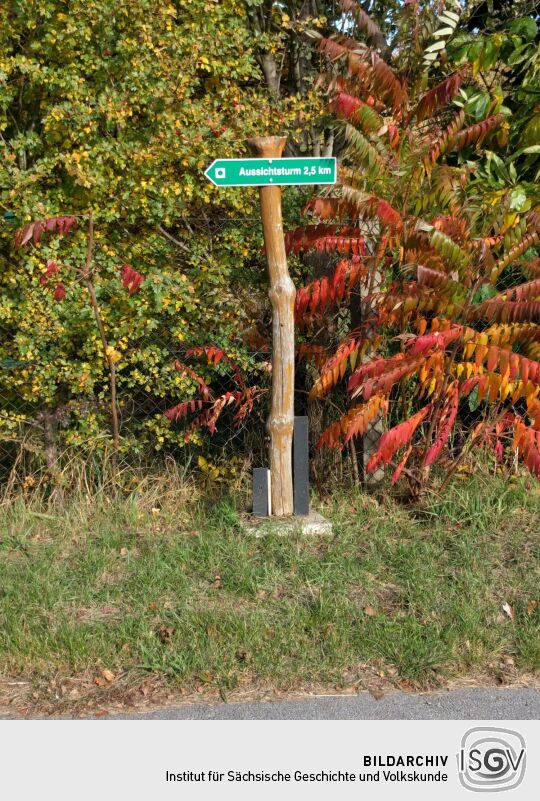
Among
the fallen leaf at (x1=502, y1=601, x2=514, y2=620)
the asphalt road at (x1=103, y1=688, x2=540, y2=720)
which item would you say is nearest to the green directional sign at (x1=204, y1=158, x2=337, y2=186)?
the fallen leaf at (x1=502, y1=601, x2=514, y2=620)

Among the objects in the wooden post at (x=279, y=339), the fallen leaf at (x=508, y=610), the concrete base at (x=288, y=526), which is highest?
the wooden post at (x=279, y=339)

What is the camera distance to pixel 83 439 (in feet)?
19.7

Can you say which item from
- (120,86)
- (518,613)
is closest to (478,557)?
(518,613)

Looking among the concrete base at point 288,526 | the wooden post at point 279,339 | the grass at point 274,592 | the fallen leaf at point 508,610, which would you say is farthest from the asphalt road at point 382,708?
the wooden post at point 279,339

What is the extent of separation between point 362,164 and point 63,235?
1.96m

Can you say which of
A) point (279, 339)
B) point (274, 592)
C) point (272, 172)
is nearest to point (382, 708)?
point (274, 592)

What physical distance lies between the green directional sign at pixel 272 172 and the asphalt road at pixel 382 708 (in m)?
2.77

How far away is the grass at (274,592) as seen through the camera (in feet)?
13.5

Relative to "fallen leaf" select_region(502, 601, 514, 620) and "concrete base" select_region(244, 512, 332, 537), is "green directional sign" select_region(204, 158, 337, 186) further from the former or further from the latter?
"fallen leaf" select_region(502, 601, 514, 620)

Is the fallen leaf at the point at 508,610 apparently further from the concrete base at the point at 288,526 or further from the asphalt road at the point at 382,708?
the concrete base at the point at 288,526

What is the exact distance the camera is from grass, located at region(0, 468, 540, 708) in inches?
162

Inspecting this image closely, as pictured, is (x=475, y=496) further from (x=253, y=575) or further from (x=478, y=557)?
(x=253, y=575)

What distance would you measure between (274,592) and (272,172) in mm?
2352

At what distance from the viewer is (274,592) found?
4.64 meters
